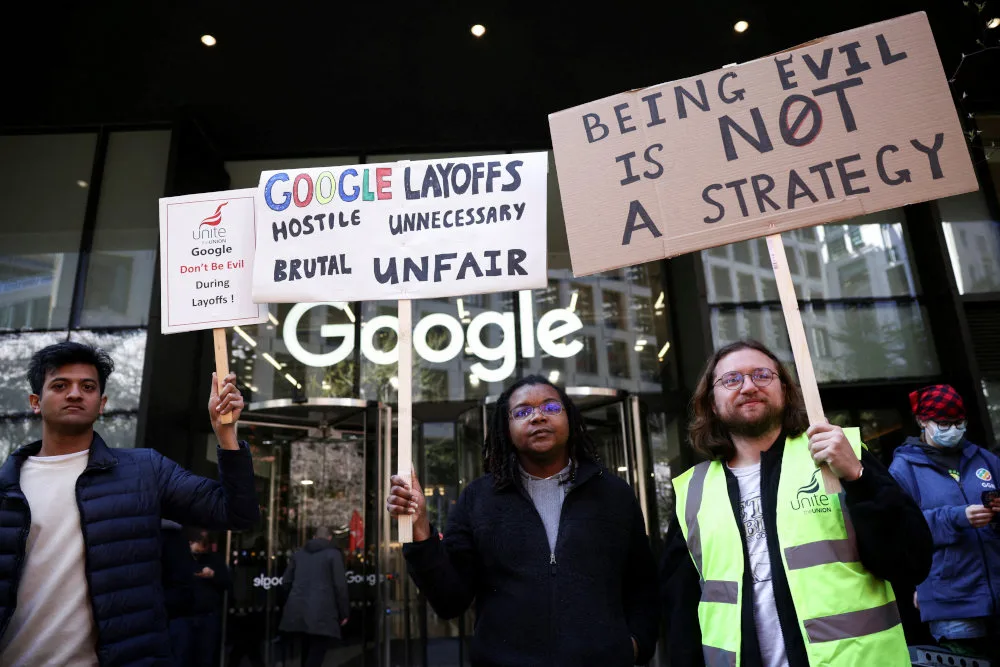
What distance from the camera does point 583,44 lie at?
8.45 metres

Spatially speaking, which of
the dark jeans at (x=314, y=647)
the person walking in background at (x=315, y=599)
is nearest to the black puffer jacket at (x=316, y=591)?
the person walking in background at (x=315, y=599)

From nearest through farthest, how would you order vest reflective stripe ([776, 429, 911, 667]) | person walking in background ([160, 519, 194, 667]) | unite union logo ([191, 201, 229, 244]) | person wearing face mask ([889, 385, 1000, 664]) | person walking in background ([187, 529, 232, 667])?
vest reflective stripe ([776, 429, 911, 667]) < unite union logo ([191, 201, 229, 244]) < person walking in background ([160, 519, 194, 667]) < person wearing face mask ([889, 385, 1000, 664]) < person walking in background ([187, 529, 232, 667])

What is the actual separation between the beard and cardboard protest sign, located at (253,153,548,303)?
0.91 m

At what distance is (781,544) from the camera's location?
226cm

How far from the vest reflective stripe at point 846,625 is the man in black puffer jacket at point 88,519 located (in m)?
1.97

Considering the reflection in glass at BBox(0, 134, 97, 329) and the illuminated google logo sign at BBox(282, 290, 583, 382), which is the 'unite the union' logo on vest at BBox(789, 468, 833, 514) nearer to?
the illuminated google logo sign at BBox(282, 290, 583, 382)

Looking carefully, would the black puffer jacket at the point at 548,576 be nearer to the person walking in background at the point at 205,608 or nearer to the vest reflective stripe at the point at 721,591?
the vest reflective stripe at the point at 721,591

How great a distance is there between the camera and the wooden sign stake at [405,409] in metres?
2.53

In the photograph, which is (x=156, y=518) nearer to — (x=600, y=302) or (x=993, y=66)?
(x=600, y=302)

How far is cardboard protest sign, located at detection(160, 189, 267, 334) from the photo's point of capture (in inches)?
120

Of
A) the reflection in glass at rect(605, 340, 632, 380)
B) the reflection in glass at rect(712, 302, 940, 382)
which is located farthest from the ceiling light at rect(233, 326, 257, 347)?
the reflection in glass at rect(712, 302, 940, 382)

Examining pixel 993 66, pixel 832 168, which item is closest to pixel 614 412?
pixel 832 168

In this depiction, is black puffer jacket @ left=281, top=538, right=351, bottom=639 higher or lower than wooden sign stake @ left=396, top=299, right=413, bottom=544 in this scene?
lower

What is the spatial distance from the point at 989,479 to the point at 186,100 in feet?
30.0
